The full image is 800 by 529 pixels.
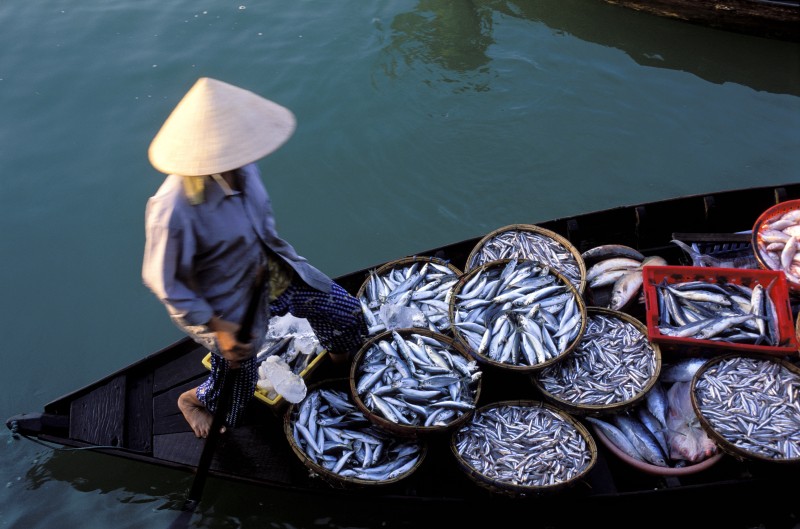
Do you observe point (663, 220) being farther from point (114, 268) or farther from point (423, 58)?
point (114, 268)

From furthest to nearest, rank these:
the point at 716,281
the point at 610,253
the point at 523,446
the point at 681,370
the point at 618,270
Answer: the point at 610,253
the point at 618,270
the point at 716,281
the point at 681,370
the point at 523,446

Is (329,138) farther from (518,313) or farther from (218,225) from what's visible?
(218,225)

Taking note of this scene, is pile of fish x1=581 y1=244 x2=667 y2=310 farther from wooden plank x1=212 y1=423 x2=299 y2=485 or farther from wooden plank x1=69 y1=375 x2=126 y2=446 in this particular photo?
wooden plank x1=69 y1=375 x2=126 y2=446

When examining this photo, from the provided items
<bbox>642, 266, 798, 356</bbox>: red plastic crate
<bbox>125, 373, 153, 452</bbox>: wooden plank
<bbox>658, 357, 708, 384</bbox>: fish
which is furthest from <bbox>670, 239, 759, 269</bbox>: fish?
<bbox>125, 373, 153, 452</bbox>: wooden plank

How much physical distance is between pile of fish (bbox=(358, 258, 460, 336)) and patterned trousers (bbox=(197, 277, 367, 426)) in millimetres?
283

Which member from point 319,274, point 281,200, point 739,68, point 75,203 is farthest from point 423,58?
point 319,274

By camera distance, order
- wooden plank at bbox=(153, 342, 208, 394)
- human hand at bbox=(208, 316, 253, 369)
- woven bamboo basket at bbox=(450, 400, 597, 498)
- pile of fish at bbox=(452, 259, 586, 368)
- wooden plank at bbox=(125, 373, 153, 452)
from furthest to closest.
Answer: wooden plank at bbox=(153, 342, 208, 394) → wooden plank at bbox=(125, 373, 153, 452) → pile of fish at bbox=(452, 259, 586, 368) → woven bamboo basket at bbox=(450, 400, 597, 498) → human hand at bbox=(208, 316, 253, 369)

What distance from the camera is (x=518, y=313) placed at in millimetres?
4230

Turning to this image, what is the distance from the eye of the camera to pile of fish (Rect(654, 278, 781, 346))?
4156mm

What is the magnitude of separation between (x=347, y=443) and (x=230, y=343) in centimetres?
100

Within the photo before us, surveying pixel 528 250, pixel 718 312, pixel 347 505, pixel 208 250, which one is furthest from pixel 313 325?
pixel 718 312

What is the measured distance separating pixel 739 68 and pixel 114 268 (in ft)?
23.5

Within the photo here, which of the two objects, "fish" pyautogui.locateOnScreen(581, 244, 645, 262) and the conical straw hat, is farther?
"fish" pyautogui.locateOnScreen(581, 244, 645, 262)

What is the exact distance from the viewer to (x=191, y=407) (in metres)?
4.12
